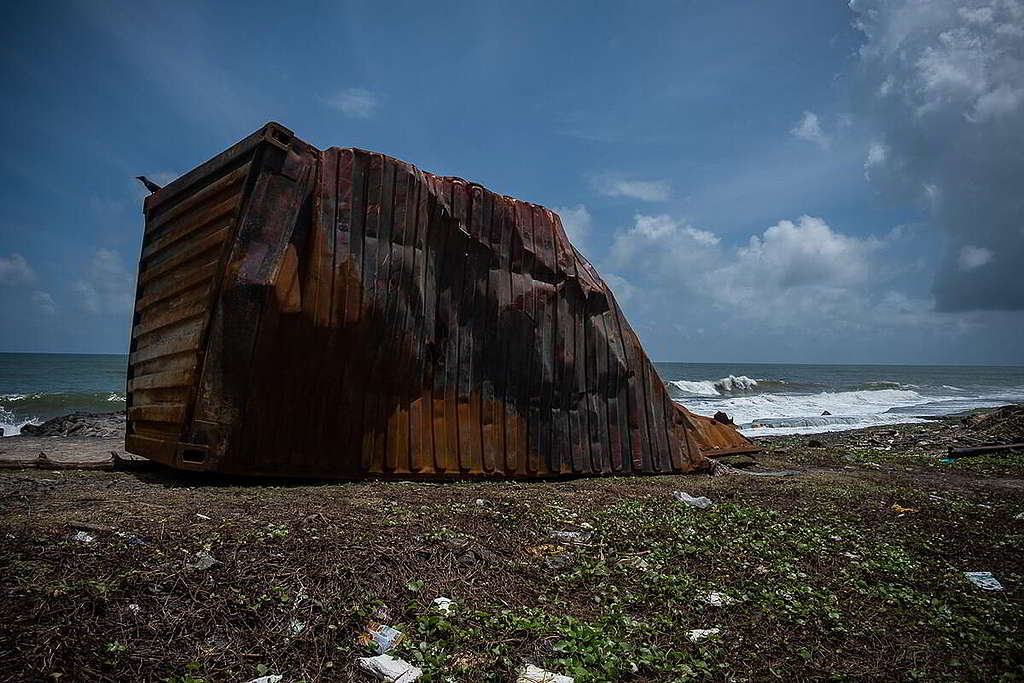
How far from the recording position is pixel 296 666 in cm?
294

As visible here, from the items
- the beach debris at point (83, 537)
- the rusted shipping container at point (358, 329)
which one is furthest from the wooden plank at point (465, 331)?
the beach debris at point (83, 537)

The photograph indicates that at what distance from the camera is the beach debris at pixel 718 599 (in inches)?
168

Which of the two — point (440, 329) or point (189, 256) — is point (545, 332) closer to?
point (440, 329)

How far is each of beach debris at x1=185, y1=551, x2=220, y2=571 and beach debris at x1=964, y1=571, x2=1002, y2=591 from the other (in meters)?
5.49

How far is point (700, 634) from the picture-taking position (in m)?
3.80

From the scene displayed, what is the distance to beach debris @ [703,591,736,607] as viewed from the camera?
4.27 metres

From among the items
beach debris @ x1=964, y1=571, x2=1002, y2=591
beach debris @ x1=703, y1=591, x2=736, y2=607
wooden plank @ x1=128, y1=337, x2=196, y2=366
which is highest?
wooden plank @ x1=128, y1=337, x2=196, y2=366

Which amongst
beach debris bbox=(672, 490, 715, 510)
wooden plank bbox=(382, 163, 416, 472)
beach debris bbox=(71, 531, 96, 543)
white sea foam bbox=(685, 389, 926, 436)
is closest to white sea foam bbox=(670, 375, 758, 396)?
white sea foam bbox=(685, 389, 926, 436)

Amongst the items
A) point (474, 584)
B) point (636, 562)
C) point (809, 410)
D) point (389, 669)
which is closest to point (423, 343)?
point (636, 562)

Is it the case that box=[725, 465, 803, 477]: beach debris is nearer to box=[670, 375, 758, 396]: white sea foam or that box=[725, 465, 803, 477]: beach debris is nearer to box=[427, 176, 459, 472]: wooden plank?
box=[427, 176, 459, 472]: wooden plank

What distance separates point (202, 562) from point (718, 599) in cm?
329

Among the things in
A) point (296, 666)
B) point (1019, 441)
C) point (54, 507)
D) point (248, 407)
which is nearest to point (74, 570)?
point (296, 666)

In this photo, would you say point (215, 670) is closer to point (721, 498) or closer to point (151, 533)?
point (151, 533)

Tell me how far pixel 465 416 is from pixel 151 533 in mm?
4102
